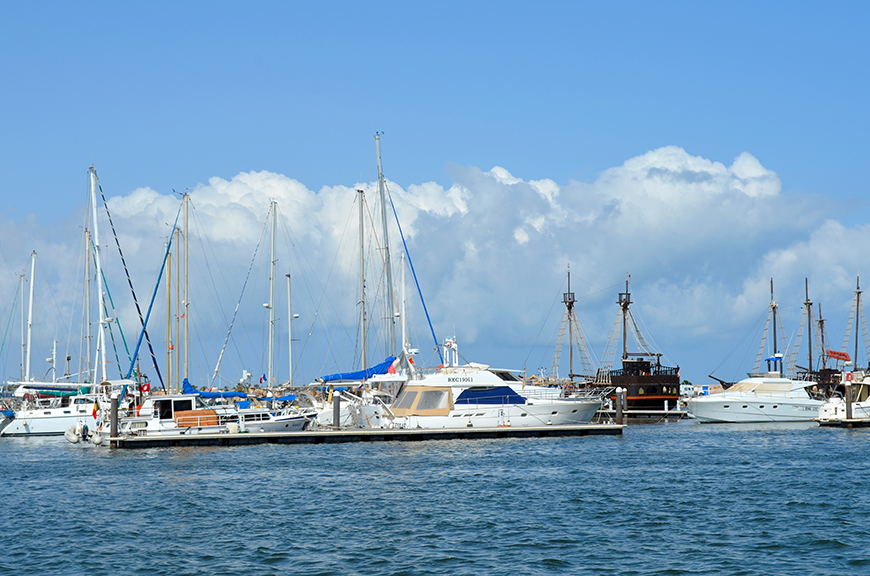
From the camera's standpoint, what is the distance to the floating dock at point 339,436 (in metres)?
44.3

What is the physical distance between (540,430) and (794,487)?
18.1 m

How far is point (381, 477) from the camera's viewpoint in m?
32.8

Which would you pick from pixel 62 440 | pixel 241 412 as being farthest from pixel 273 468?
pixel 62 440

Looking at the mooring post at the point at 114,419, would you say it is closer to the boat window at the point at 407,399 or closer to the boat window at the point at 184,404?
the boat window at the point at 184,404

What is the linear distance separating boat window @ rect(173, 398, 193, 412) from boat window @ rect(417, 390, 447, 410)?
1174 centimetres

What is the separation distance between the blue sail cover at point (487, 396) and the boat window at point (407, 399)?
2.24 meters

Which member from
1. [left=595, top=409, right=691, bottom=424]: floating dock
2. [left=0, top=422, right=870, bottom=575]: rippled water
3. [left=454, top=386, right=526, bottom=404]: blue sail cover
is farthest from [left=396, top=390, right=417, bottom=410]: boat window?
[left=595, top=409, right=691, bottom=424]: floating dock

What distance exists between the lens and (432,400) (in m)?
46.9

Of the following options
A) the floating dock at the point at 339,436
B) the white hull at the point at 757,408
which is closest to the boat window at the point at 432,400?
the floating dock at the point at 339,436

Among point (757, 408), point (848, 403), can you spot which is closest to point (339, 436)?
point (757, 408)

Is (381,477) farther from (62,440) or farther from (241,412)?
(62,440)

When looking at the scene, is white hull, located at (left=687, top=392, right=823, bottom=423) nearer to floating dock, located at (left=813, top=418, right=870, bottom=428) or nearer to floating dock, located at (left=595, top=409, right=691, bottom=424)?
floating dock, located at (left=813, top=418, right=870, bottom=428)

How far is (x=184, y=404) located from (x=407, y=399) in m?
11.5

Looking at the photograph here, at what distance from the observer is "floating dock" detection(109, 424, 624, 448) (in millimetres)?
44281
